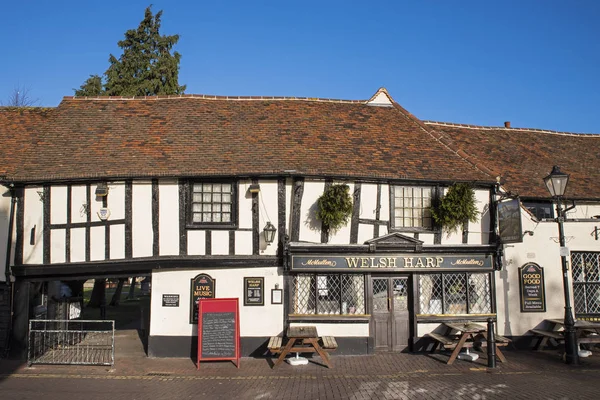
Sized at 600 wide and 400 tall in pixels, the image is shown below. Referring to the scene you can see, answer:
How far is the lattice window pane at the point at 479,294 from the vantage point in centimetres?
1284

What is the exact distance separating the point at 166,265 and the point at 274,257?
270 centimetres

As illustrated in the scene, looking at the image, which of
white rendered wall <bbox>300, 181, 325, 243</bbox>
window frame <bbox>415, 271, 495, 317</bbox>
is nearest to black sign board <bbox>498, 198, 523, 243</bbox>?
window frame <bbox>415, 271, 495, 317</bbox>

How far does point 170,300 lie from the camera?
39.4ft

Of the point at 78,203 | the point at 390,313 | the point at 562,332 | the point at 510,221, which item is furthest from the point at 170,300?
the point at 562,332

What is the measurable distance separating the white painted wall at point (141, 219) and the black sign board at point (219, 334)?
7.73 ft

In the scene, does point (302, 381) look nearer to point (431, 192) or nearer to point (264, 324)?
point (264, 324)

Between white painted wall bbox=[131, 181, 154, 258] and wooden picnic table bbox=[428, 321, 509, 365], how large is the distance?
7573 mm

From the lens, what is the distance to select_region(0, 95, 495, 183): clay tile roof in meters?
12.4

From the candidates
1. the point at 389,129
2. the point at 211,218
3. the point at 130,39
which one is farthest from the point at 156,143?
the point at 130,39

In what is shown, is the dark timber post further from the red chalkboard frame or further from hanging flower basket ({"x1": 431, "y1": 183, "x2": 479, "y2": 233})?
the red chalkboard frame

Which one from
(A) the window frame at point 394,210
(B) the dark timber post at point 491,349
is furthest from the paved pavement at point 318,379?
(A) the window frame at point 394,210

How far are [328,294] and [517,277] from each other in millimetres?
5280

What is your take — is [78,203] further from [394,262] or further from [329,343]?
[394,262]

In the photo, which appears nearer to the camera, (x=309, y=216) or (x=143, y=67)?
(x=309, y=216)
